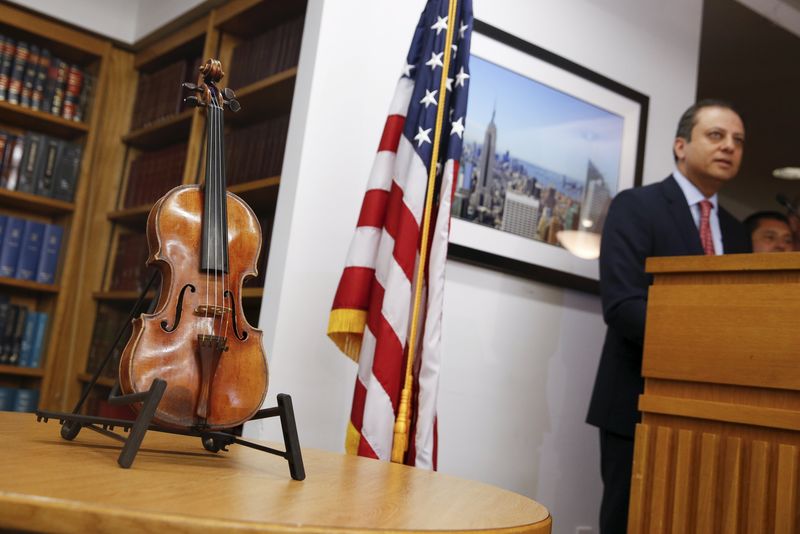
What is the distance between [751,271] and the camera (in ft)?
5.55

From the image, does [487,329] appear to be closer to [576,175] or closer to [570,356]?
[570,356]

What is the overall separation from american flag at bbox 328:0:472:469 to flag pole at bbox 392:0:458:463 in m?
0.02

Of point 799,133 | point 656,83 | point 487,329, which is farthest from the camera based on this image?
point 799,133

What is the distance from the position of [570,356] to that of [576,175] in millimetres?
656

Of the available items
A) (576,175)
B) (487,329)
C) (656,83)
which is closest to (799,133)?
(656,83)

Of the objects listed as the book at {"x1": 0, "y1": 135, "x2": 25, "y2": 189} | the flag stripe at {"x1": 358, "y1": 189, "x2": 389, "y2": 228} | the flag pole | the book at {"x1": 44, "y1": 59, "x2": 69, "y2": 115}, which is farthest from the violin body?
the book at {"x1": 44, "y1": 59, "x2": 69, "y2": 115}

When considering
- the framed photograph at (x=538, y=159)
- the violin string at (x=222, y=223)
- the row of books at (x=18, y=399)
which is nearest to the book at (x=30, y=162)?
the row of books at (x=18, y=399)

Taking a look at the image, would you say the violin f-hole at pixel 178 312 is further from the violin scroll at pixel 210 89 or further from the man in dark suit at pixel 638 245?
the man in dark suit at pixel 638 245

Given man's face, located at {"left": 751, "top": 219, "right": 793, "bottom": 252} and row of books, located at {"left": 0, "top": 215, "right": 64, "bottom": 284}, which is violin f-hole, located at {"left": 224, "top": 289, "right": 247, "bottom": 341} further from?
row of books, located at {"left": 0, "top": 215, "right": 64, "bottom": 284}

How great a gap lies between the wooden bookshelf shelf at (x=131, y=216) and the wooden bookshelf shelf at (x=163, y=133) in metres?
0.35

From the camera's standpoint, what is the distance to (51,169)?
385 cm

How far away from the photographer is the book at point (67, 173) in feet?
12.7

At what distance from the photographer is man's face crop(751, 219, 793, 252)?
10.9 ft

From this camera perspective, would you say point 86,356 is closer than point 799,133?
Yes
